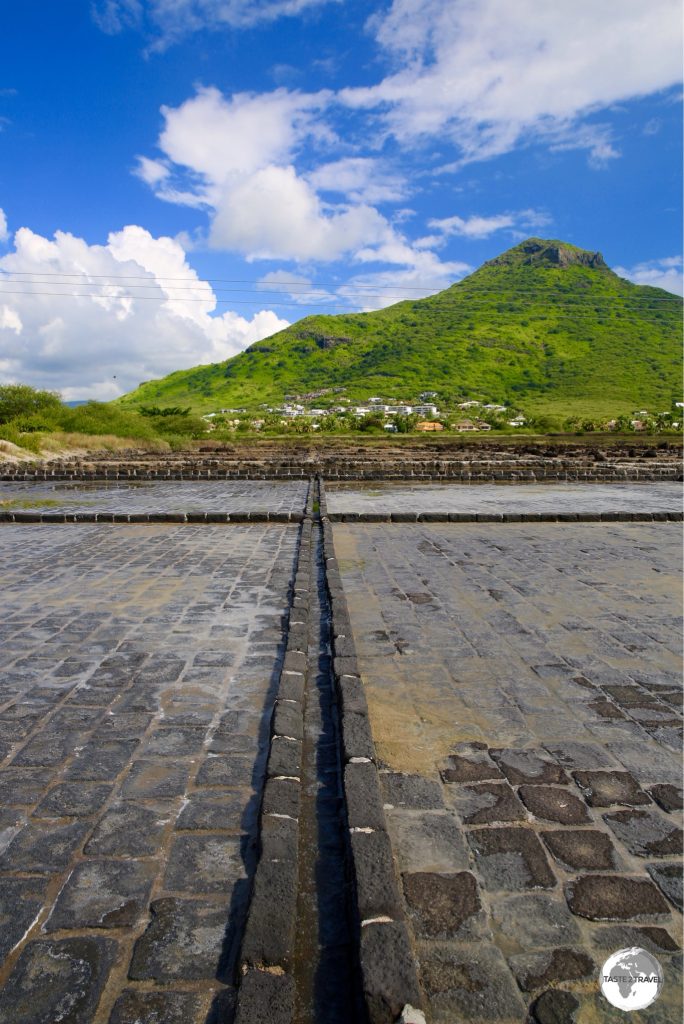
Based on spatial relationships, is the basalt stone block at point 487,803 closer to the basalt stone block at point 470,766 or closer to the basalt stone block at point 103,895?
the basalt stone block at point 470,766

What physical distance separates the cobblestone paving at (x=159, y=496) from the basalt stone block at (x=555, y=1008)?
11660 millimetres

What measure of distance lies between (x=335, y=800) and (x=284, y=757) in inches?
14.5

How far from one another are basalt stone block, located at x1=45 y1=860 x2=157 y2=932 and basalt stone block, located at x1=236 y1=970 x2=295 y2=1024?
0.61 meters

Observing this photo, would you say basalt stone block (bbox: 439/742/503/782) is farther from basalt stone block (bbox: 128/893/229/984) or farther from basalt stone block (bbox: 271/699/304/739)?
basalt stone block (bbox: 128/893/229/984)

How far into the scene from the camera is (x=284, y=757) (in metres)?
3.44

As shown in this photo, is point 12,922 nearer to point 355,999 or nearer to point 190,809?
point 190,809

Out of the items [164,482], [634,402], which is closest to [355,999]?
[164,482]

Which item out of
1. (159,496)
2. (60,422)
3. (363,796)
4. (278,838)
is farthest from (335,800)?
(60,422)

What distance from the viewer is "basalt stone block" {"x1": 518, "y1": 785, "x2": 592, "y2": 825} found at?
3029mm

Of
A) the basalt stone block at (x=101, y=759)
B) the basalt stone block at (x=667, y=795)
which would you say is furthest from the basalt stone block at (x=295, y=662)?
the basalt stone block at (x=667, y=795)

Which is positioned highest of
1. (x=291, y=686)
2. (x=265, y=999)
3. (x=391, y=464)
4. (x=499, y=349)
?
(x=499, y=349)

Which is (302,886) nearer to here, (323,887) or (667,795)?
(323,887)

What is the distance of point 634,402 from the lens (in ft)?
240

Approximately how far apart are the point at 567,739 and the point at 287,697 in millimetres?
1731
